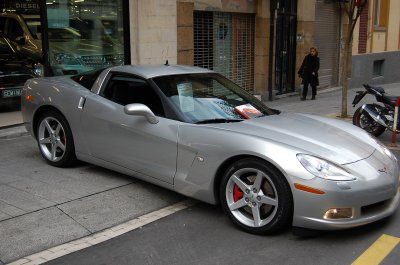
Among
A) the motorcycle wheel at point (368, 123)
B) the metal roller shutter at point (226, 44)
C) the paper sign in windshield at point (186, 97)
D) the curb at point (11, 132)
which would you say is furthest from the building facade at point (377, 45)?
the paper sign in windshield at point (186, 97)

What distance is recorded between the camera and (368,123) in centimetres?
909

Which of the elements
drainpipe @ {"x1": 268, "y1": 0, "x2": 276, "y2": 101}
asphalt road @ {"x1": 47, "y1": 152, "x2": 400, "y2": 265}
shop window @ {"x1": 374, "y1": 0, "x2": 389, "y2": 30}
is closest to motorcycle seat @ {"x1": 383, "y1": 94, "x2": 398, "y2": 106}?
asphalt road @ {"x1": 47, "y1": 152, "x2": 400, "y2": 265}

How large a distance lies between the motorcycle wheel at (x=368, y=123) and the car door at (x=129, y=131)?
5000 mm

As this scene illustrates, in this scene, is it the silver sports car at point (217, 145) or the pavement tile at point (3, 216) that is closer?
the silver sports car at point (217, 145)

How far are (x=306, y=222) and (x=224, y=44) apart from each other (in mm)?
9804

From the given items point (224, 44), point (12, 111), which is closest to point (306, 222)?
point (12, 111)

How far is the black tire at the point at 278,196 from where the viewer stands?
4.13 meters

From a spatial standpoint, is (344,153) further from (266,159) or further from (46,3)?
(46,3)

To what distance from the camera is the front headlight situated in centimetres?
406

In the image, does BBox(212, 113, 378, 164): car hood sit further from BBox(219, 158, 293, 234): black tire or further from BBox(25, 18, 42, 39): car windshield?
BBox(25, 18, 42, 39): car windshield

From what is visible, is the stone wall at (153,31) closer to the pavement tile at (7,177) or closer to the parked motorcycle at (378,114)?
the parked motorcycle at (378,114)

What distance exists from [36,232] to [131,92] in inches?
73.6

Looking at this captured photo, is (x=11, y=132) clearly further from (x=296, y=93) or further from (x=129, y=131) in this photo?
(x=296, y=93)

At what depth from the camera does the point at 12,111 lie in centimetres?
959
